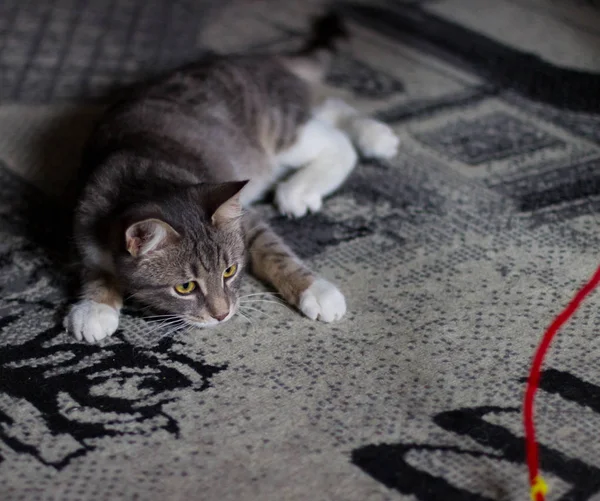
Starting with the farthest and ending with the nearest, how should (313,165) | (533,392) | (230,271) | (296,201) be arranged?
(313,165), (296,201), (230,271), (533,392)

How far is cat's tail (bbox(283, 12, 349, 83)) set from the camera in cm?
236

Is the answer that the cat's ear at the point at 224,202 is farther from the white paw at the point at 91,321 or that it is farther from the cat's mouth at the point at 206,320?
the white paw at the point at 91,321

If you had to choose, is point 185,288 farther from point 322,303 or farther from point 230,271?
point 322,303

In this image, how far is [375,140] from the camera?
213 centimetres

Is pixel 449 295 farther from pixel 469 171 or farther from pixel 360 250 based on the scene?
pixel 469 171

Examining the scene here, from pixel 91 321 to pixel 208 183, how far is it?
1.11ft

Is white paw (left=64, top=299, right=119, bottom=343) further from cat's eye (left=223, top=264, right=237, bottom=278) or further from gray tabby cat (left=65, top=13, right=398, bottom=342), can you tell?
cat's eye (left=223, top=264, right=237, bottom=278)

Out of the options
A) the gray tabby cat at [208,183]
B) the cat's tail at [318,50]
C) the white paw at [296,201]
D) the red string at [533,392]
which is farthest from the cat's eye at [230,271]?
the cat's tail at [318,50]

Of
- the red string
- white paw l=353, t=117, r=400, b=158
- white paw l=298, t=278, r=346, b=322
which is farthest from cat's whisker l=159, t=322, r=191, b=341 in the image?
white paw l=353, t=117, r=400, b=158

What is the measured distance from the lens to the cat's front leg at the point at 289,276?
1576 millimetres

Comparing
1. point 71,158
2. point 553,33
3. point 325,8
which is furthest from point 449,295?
point 325,8

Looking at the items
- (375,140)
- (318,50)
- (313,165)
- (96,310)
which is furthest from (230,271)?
(318,50)

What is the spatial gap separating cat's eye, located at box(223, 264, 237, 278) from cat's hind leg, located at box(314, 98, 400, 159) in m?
0.70

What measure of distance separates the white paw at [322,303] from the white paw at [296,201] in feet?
1.20
